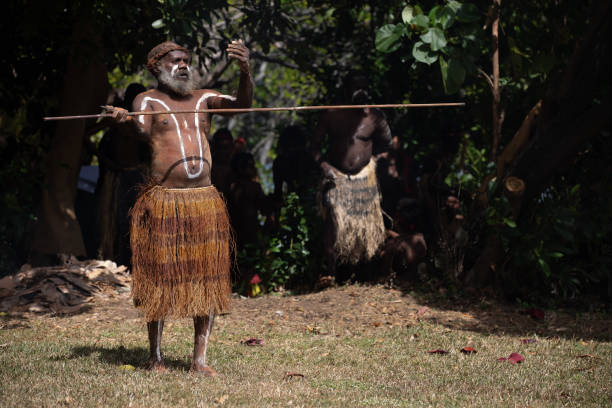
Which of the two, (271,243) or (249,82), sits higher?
(249,82)

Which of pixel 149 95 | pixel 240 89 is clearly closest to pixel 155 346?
pixel 149 95

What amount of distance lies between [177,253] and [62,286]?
323 centimetres

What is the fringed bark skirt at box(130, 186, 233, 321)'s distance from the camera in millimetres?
4332

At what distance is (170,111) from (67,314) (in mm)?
2973

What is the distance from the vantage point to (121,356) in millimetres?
4910

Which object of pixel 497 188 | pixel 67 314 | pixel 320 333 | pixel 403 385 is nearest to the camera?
pixel 403 385

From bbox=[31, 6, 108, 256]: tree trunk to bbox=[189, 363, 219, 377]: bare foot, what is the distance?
4025 mm

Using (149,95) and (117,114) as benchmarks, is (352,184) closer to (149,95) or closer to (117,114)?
(149,95)

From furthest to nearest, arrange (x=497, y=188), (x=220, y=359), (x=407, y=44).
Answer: (x=407, y=44), (x=497, y=188), (x=220, y=359)

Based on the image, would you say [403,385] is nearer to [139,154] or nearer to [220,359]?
[220,359]

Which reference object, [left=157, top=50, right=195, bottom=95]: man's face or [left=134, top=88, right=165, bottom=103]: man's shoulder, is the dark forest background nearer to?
[left=157, top=50, right=195, bottom=95]: man's face

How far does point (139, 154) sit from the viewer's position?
8258 millimetres

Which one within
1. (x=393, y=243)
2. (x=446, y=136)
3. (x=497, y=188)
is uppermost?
(x=446, y=136)

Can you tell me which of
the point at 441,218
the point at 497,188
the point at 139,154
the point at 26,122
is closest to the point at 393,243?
the point at 441,218
